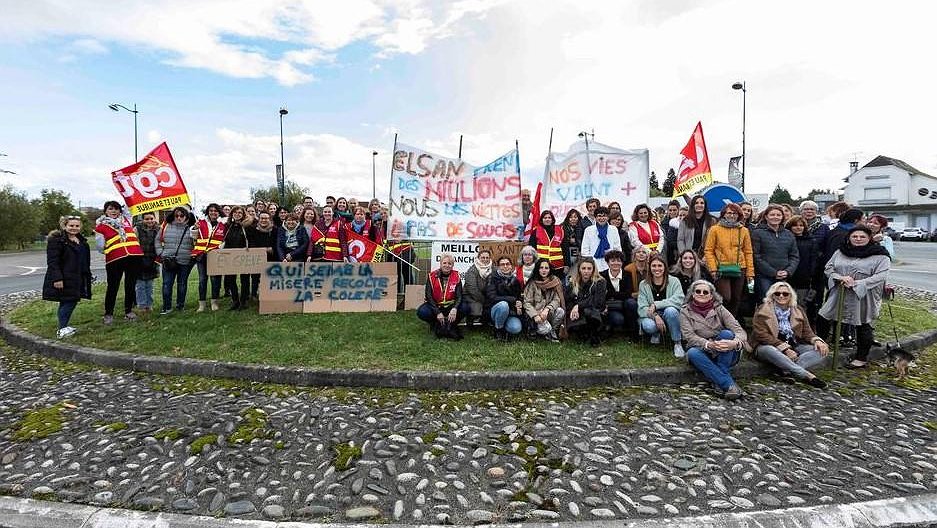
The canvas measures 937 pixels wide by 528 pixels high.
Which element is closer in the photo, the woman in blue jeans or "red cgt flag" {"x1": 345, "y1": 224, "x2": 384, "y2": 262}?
the woman in blue jeans

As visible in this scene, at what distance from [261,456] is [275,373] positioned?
6.30 ft

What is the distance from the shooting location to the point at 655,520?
10.4ft

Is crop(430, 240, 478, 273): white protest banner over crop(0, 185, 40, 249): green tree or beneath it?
beneath

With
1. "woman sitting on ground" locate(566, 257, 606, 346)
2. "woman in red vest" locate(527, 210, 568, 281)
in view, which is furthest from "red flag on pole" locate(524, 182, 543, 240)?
"woman sitting on ground" locate(566, 257, 606, 346)

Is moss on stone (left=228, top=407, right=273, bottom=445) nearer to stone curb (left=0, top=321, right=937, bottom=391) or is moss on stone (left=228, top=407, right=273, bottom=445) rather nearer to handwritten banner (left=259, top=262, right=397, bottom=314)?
stone curb (left=0, top=321, right=937, bottom=391)

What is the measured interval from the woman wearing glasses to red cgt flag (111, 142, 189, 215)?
822 millimetres

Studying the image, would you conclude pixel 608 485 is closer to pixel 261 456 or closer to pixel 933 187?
pixel 261 456

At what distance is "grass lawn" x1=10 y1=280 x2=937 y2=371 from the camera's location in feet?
20.1

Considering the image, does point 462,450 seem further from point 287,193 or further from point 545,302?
point 287,193

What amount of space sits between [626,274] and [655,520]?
4581 millimetres

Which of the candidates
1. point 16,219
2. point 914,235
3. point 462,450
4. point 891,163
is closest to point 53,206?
point 16,219

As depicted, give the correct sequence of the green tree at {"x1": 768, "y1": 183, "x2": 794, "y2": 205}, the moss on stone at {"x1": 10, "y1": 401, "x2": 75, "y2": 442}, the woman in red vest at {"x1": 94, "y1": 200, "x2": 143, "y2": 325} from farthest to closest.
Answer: the green tree at {"x1": 768, "y1": 183, "x2": 794, "y2": 205}, the woman in red vest at {"x1": 94, "y1": 200, "x2": 143, "y2": 325}, the moss on stone at {"x1": 10, "y1": 401, "x2": 75, "y2": 442}

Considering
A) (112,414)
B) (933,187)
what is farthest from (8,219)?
(933,187)

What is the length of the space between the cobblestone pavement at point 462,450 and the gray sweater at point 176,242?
347 cm
